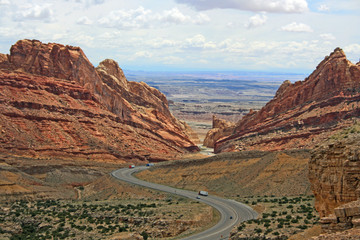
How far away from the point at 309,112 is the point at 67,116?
41811 millimetres

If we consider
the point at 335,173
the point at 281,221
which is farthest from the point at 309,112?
the point at 335,173

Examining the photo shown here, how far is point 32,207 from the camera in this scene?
181 ft

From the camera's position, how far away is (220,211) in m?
50.5

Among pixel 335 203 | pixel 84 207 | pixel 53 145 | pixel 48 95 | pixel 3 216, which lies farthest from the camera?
pixel 48 95

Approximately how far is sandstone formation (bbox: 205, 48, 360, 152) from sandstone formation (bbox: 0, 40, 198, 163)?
16.1 m

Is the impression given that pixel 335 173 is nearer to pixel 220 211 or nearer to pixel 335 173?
pixel 335 173

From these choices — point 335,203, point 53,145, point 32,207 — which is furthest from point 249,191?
point 335,203

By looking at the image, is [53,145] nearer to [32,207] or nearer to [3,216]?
[32,207]

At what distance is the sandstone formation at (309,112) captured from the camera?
8956 cm

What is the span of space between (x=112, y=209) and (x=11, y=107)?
→ 4417 centimetres

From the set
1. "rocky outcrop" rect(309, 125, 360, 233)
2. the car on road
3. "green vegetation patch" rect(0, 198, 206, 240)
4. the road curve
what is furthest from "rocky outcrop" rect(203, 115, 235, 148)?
"rocky outcrop" rect(309, 125, 360, 233)

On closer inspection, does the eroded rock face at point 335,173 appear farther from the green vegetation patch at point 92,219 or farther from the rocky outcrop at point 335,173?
the green vegetation patch at point 92,219

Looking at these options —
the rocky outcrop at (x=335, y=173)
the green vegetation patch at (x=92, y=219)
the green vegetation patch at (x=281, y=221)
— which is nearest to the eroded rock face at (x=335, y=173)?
the rocky outcrop at (x=335, y=173)

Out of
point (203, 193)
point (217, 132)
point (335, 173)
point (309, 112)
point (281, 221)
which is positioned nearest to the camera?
point (335, 173)
